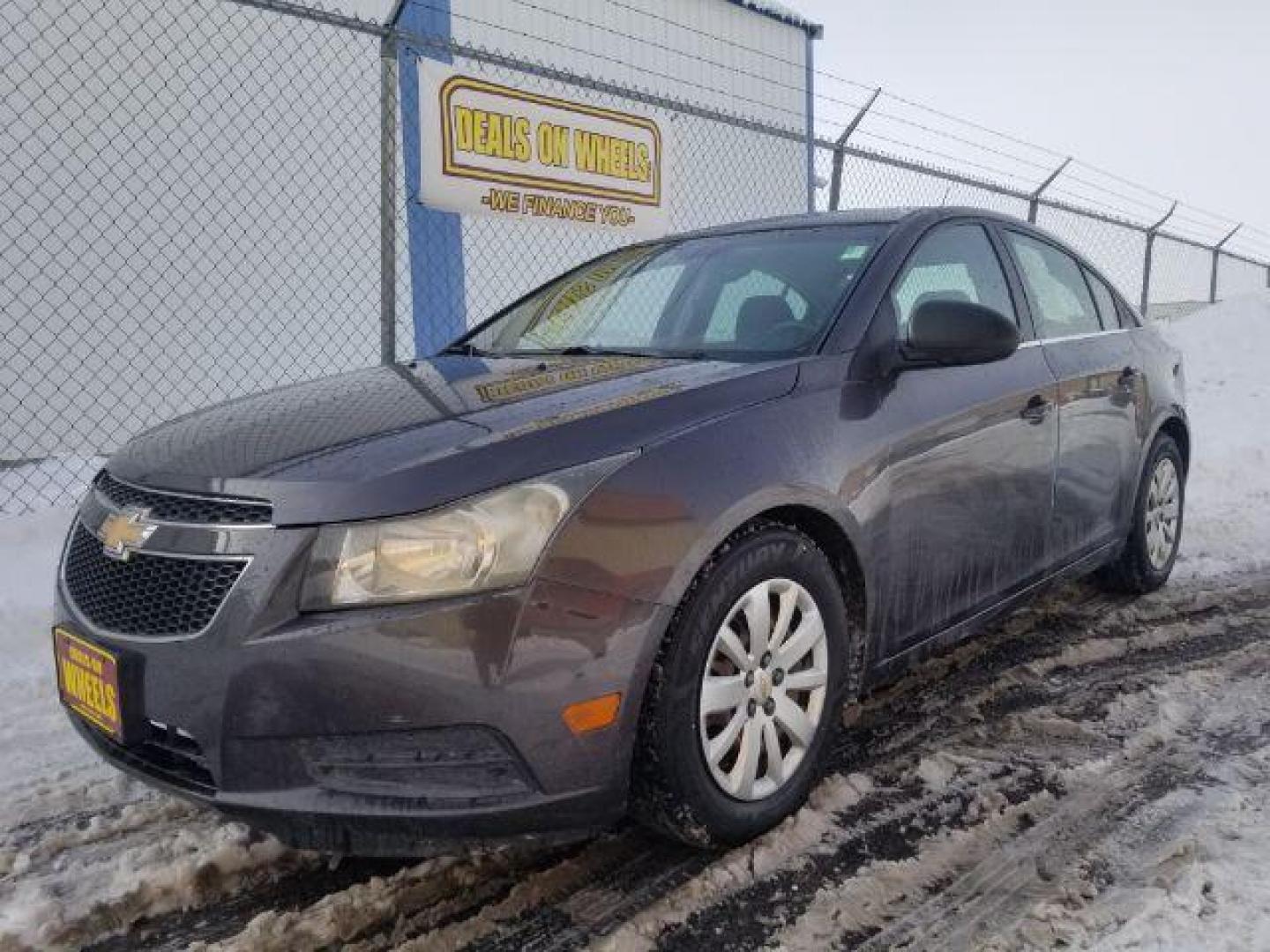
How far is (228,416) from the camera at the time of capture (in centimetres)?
237

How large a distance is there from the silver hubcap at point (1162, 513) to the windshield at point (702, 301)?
80.1 inches

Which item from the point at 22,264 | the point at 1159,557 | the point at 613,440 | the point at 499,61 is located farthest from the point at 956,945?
the point at 22,264

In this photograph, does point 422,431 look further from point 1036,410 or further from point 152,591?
point 1036,410

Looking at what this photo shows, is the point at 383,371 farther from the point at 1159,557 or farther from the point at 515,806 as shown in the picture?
the point at 1159,557

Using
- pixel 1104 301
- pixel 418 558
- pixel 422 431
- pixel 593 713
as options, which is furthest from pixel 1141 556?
pixel 418 558

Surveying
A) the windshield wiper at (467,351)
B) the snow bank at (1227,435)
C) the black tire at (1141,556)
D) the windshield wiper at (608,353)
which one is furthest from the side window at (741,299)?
the snow bank at (1227,435)

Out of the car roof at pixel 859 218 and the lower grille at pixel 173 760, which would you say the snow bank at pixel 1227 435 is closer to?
the car roof at pixel 859 218

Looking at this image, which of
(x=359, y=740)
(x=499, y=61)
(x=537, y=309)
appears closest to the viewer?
(x=359, y=740)

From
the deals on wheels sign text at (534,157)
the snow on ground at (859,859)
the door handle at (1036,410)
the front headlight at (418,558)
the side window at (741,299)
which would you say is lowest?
the snow on ground at (859,859)

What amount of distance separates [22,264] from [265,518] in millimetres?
5582

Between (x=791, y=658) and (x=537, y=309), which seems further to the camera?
(x=537, y=309)

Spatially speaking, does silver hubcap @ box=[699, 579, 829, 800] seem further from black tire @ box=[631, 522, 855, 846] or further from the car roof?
the car roof

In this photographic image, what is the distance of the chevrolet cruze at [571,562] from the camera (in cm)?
177

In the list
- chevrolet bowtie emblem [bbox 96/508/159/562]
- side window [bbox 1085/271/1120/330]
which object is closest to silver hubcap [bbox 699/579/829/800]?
chevrolet bowtie emblem [bbox 96/508/159/562]
